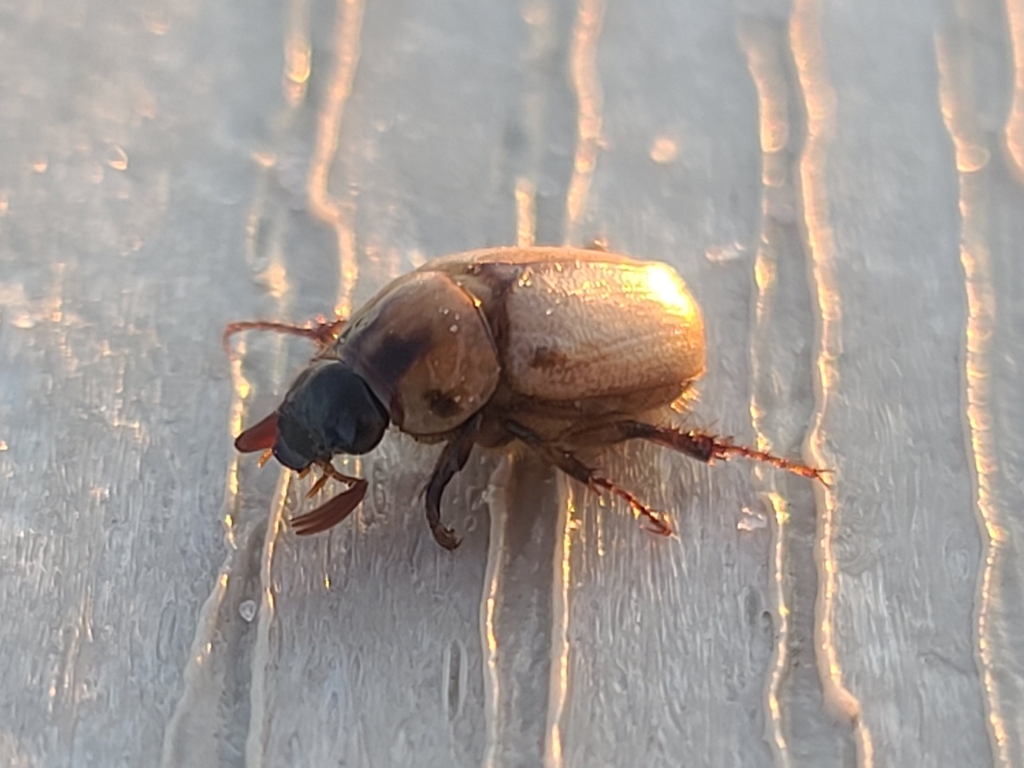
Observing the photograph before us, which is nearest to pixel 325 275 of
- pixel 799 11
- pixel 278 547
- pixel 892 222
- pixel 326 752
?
pixel 278 547

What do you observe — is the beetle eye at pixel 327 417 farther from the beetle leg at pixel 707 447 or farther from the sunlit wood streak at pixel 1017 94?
the sunlit wood streak at pixel 1017 94

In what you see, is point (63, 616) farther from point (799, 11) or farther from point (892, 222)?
point (799, 11)

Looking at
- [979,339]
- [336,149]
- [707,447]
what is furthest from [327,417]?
[979,339]

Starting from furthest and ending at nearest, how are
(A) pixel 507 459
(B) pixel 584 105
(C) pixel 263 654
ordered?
1. (B) pixel 584 105
2. (A) pixel 507 459
3. (C) pixel 263 654

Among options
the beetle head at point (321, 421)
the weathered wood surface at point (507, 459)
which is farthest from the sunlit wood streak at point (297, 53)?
the beetle head at point (321, 421)

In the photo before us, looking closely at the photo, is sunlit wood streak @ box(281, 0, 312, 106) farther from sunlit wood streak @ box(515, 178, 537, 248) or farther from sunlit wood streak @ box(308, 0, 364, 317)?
sunlit wood streak @ box(515, 178, 537, 248)

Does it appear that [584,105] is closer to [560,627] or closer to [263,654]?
[560,627]

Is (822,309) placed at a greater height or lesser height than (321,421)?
greater
